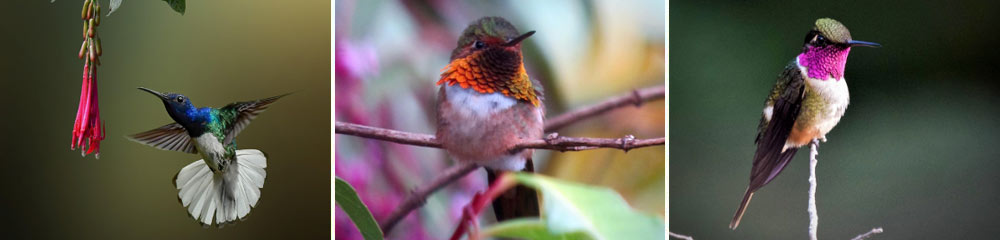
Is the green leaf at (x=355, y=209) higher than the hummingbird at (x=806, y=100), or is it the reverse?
the hummingbird at (x=806, y=100)

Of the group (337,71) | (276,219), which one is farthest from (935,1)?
(276,219)

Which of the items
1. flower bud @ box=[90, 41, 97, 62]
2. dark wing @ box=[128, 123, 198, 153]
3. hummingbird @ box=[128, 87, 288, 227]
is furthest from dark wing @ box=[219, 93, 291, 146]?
flower bud @ box=[90, 41, 97, 62]

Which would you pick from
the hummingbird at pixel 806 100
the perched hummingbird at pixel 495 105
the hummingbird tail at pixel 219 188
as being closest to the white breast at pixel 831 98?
the hummingbird at pixel 806 100

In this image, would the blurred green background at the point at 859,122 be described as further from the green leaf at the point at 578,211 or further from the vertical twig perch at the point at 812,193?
the green leaf at the point at 578,211

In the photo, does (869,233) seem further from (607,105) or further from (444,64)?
(444,64)

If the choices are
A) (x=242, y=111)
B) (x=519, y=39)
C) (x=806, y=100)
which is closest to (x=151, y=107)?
(x=242, y=111)

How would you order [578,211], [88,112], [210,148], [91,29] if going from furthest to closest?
[210,148]
[88,112]
[91,29]
[578,211]
